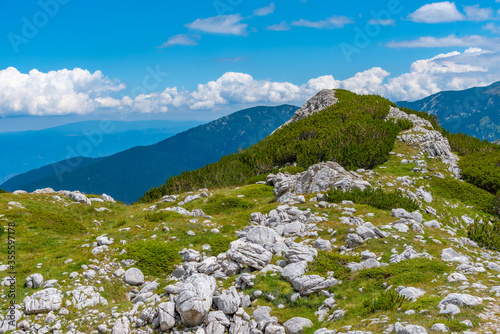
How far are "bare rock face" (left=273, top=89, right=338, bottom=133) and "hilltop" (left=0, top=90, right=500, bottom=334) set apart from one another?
46855mm

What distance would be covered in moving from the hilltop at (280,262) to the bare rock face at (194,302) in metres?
0.05

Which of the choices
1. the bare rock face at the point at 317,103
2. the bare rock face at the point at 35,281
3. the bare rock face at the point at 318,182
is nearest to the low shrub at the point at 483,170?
the bare rock face at the point at 318,182

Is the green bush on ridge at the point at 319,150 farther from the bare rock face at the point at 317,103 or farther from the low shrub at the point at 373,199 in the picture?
the bare rock face at the point at 317,103

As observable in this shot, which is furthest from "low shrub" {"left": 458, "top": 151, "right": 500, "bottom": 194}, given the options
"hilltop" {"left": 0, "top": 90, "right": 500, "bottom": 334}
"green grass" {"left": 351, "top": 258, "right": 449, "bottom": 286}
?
"green grass" {"left": 351, "top": 258, "right": 449, "bottom": 286}

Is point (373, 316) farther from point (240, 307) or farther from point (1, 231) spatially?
point (1, 231)

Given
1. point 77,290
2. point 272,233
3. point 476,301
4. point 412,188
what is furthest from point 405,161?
point 77,290

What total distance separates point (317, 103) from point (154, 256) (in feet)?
238

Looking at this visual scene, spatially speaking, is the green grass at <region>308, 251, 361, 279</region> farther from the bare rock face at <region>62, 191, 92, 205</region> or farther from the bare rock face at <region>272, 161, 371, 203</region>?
the bare rock face at <region>62, 191, 92, 205</region>

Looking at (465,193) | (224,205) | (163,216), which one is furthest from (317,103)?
(163,216)

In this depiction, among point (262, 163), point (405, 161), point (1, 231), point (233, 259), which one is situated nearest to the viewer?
point (233, 259)

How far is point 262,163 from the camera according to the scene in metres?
48.6

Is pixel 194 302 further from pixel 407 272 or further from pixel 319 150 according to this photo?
pixel 319 150

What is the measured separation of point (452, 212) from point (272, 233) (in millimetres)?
19657

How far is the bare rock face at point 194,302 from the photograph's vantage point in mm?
11195
